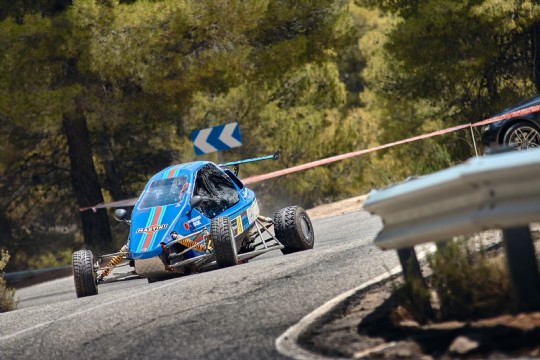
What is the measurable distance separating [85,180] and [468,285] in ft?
66.8

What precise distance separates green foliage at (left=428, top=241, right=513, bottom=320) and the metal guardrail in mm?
353

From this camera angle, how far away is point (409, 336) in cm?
738

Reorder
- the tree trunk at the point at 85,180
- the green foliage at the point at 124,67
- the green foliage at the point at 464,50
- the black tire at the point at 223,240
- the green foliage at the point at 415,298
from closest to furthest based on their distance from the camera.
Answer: the green foliage at the point at 415,298 → the black tire at the point at 223,240 → the green foliage at the point at 124,67 → the green foliage at the point at 464,50 → the tree trunk at the point at 85,180

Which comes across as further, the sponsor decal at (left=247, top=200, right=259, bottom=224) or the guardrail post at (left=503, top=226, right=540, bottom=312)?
the sponsor decal at (left=247, top=200, right=259, bottom=224)

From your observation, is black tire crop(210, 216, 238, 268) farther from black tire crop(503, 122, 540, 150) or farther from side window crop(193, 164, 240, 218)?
black tire crop(503, 122, 540, 150)

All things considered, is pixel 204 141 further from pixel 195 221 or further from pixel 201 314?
pixel 201 314

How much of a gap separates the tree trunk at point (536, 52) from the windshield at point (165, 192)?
1398cm

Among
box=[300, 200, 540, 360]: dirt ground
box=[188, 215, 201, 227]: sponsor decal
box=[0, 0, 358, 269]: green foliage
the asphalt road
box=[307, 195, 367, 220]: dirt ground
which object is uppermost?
box=[0, 0, 358, 269]: green foliage

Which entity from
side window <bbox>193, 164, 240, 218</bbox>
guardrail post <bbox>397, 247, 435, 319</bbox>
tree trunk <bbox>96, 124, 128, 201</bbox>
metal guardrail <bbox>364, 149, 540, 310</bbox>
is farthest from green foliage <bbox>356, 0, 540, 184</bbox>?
metal guardrail <bbox>364, 149, 540, 310</bbox>

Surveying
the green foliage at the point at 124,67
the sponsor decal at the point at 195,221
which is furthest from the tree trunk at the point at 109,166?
the sponsor decal at the point at 195,221

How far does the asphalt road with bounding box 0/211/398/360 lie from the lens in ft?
26.9

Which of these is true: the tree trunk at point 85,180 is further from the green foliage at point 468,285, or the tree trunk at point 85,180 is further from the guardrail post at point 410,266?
the green foliage at point 468,285

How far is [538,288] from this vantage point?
6891 mm

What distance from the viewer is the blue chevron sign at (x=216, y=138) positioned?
74.0ft
